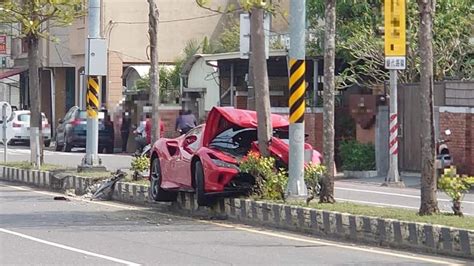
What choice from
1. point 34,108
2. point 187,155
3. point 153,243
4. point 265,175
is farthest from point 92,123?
point 153,243

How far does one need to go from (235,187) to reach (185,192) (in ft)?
5.00

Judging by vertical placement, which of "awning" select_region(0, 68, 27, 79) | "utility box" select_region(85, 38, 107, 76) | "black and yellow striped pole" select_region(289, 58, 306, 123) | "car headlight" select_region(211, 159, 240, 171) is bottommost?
"car headlight" select_region(211, 159, 240, 171)

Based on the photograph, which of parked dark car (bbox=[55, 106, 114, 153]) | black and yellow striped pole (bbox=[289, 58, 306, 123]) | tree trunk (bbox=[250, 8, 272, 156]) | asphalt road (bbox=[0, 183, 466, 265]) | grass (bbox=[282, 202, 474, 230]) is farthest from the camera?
parked dark car (bbox=[55, 106, 114, 153])

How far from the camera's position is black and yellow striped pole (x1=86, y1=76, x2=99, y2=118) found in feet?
74.4

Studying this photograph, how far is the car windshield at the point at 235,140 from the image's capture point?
16484 millimetres

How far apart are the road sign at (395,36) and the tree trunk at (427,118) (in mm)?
8337

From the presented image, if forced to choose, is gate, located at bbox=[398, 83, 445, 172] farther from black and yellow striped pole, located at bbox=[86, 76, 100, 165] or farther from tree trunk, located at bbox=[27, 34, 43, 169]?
tree trunk, located at bbox=[27, 34, 43, 169]

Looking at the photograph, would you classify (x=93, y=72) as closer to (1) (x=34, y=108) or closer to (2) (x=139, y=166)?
(1) (x=34, y=108)

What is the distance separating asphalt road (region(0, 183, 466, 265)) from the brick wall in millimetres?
9046

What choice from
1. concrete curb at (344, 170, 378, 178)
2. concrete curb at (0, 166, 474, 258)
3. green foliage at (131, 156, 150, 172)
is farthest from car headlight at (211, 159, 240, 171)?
concrete curb at (344, 170, 378, 178)

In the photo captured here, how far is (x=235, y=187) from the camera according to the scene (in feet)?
52.2

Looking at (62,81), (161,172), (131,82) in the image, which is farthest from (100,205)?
(62,81)

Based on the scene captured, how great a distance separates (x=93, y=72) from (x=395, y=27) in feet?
23.0

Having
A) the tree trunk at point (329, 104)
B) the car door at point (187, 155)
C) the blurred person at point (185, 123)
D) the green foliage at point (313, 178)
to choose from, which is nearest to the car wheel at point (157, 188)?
the car door at point (187, 155)
